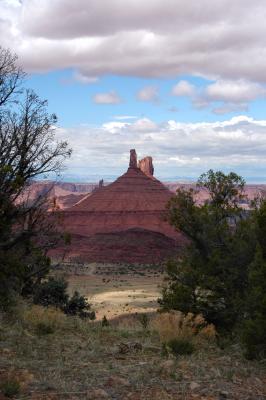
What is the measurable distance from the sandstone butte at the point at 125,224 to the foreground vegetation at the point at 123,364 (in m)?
56.7

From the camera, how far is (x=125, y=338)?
465 inches

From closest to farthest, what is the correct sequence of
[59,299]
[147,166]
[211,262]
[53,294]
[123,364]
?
[123,364]
[211,262]
[53,294]
[59,299]
[147,166]

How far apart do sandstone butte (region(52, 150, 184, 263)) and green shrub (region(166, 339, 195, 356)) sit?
58.3 m

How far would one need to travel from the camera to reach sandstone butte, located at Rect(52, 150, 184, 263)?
290 feet

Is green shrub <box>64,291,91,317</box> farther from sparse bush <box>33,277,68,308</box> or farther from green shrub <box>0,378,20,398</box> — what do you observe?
green shrub <box>0,378,20,398</box>

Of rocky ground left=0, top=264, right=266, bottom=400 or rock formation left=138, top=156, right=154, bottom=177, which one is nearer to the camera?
rocky ground left=0, top=264, right=266, bottom=400

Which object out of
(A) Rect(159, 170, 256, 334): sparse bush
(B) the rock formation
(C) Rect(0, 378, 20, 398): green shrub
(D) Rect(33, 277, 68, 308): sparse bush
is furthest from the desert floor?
(B) the rock formation

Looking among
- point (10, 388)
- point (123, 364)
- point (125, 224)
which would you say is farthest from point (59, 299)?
point (125, 224)

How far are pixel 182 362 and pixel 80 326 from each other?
5246mm

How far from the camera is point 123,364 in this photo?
853 cm

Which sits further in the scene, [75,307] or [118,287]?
[118,287]

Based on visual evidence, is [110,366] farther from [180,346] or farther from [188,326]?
[188,326]

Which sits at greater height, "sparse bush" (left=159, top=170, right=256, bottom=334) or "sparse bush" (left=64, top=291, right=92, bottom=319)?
"sparse bush" (left=159, top=170, right=256, bottom=334)

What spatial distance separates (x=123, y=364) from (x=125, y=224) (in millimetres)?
105326
